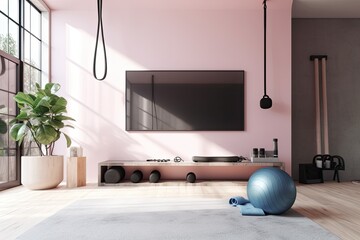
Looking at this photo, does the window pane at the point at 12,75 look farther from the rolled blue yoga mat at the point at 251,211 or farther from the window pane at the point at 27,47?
the rolled blue yoga mat at the point at 251,211

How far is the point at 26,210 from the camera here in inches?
116

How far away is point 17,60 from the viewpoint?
4273 mm

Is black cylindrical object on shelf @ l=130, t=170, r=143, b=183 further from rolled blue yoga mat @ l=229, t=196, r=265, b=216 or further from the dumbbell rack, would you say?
rolled blue yoga mat @ l=229, t=196, r=265, b=216

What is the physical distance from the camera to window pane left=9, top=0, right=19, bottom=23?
4138 millimetres

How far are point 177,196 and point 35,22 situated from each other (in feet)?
10.5

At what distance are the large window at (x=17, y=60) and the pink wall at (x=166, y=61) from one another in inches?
7.2

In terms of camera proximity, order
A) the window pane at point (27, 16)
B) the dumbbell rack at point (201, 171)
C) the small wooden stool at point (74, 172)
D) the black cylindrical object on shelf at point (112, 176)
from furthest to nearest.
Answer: the dumbbell rack at point (201, 171), the window pane at point (27, 16), the black cylindrical object on shelf at point (112, 176), the small wooden stool at point (74, 172)

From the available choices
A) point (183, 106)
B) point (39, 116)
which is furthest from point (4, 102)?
point (183, 106)

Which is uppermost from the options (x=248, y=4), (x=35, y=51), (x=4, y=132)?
(x=248, y=4)

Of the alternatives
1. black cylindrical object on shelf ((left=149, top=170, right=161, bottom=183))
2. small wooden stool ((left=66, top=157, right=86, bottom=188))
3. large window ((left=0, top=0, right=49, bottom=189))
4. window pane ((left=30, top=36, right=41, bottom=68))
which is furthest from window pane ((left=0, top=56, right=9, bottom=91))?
black cylindrical object on shelf ((left=149, top=170, right=161, bottom=183))

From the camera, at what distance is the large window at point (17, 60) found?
13.1 ft

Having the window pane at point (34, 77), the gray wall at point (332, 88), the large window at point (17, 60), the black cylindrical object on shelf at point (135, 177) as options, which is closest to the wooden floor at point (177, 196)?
the black cylindrical object on shelf at point (135, 177)

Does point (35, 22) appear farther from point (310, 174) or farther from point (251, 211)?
point (310, 174)

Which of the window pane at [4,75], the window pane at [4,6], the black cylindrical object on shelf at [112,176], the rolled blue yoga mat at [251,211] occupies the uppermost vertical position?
the window pane at [4,6]
